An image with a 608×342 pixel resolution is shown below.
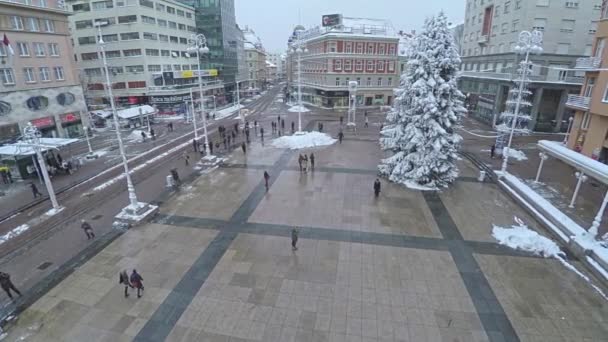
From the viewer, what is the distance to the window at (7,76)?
2731 centimetres

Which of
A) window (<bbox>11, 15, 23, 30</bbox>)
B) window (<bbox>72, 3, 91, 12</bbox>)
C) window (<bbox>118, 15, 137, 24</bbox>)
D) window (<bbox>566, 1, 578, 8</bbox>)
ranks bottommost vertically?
window (<bbox>11, 15, 23, 30</bbox>)

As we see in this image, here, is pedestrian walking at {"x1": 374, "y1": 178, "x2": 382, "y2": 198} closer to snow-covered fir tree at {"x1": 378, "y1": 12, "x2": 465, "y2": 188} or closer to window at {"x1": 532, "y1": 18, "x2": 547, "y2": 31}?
snow-covered fir tree at {"x1": 378, "y1": 12, "x2": 465, "y2": 188}

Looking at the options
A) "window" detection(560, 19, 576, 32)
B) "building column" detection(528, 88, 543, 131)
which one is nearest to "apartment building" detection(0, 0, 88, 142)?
"building column" detection(528, 88, 543, 131)

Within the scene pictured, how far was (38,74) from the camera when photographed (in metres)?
30.4

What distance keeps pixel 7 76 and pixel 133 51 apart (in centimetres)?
2287

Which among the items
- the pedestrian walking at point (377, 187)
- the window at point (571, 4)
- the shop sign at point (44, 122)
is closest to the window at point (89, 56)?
the shop sign at point (44, 122)

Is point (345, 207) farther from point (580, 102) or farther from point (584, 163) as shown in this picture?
point (580, 102)

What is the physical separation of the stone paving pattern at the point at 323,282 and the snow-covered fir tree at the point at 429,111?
2.87m

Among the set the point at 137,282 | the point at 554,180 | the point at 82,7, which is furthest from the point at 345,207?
the point at 82,7

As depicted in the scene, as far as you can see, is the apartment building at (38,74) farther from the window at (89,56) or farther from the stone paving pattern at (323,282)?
the stone paving pattern at (323,282)

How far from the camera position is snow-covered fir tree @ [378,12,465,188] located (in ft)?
60.6

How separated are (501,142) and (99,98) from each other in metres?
60.0

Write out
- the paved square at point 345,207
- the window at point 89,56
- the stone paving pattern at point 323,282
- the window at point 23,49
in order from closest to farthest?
the stone paving pattern at point 323,282 < the paved square at point 345,207 < the window at point 23,49 < the window at point 89,56

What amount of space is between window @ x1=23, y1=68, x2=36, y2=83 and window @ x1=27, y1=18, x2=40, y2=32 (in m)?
4.10
